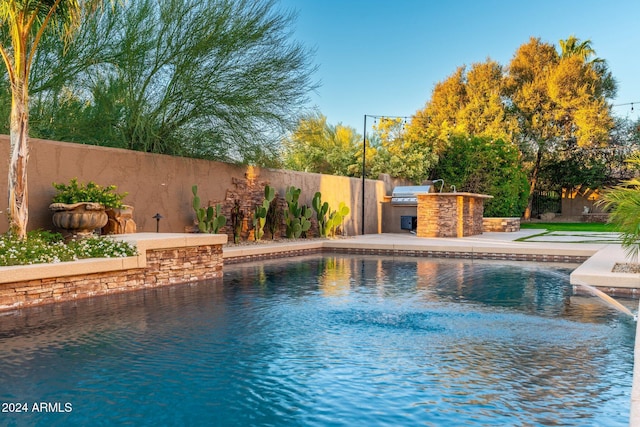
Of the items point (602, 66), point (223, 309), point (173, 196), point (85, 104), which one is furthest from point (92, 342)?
point (602, 66)

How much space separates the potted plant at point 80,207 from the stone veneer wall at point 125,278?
172cm

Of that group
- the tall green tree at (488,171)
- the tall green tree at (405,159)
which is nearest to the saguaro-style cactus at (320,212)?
the tall green tree at (405,159)

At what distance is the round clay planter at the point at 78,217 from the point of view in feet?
31.3

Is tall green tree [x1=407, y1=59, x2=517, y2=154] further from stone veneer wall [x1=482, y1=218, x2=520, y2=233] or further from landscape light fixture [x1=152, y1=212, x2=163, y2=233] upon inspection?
landscape light fixture [x1=152, y1=212, x2=163, y2=233]

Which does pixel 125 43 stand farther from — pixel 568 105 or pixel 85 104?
pixel 568 105

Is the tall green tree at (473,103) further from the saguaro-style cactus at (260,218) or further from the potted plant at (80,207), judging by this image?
the potted plant at (80,207)

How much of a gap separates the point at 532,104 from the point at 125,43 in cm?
2227

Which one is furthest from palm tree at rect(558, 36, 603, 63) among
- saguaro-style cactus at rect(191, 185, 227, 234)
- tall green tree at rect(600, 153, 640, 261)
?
tall green tree at rect(600, 153, 640, 261)

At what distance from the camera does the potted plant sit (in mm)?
9570

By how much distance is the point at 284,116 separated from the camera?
14.0 meters

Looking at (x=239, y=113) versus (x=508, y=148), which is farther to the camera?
(x=508, y=148)

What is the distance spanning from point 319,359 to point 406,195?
53.1 feet

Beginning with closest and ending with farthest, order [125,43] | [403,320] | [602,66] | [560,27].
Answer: [403,320]
[125,43]
[560,27]
[602,66]

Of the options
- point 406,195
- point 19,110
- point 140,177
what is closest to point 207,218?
point 140,177
